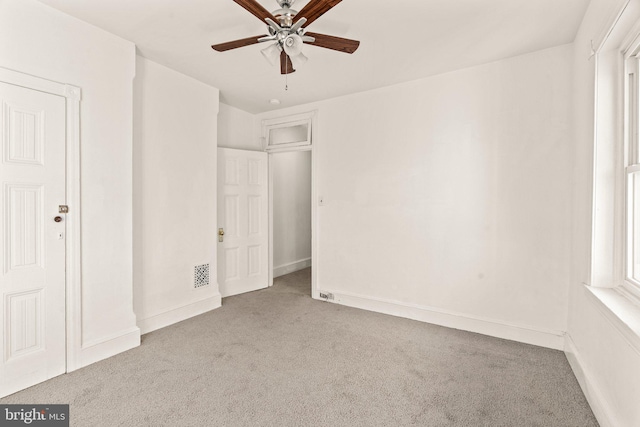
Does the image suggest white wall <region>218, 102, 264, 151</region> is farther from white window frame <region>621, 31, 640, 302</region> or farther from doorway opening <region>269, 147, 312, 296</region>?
white window frame <region>621, 31, 640, 302</region>

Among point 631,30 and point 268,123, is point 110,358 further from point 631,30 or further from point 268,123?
point 631,30

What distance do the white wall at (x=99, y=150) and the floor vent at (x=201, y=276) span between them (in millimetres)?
840

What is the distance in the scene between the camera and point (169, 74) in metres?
3.23

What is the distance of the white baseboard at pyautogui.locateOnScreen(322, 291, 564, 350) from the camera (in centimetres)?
280

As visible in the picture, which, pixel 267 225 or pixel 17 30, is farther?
pixel 267 225

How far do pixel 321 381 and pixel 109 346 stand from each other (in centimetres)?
177

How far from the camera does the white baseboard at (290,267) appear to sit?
211 inches

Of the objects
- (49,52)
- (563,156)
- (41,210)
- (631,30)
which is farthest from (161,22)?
(563,156)

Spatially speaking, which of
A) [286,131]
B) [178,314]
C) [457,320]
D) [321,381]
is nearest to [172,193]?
[178,314]

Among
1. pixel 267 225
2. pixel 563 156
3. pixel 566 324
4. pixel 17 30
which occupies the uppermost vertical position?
pixel 17 30

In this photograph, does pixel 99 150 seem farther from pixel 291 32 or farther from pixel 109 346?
pixel 291 32

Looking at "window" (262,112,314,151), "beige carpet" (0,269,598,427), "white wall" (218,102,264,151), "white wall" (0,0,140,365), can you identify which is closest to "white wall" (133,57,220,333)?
"white wall" (0,0,140,365)

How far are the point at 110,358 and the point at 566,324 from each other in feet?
12.5

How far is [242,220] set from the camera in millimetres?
4328
